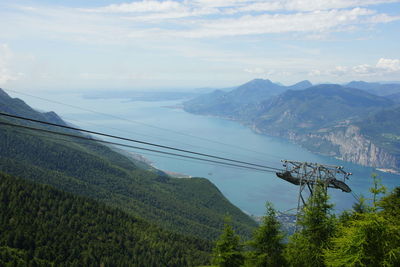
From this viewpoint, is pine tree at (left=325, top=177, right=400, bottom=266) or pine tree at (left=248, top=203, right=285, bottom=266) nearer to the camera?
pine tree at (left=325, top=177, right=400, bottom=266)

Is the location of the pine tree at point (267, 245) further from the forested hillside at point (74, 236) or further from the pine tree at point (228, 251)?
the forested hillside at point (74, 236)

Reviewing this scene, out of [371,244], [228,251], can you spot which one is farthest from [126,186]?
[371,244]

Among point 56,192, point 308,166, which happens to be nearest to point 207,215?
point 56,192

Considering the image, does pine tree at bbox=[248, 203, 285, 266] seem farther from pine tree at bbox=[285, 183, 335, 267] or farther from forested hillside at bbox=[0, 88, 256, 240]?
forested hillside at bbox=[0, 88, 256, 240]

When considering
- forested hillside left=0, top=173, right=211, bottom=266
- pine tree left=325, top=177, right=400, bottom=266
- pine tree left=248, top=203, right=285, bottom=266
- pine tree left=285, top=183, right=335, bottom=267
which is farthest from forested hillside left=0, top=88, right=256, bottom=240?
pine tree left=325, top=177, right=400, bottom=266

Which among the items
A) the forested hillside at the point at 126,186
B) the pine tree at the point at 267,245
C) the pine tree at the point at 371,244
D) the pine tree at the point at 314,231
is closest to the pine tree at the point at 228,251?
the pine tree at the point at 267,245

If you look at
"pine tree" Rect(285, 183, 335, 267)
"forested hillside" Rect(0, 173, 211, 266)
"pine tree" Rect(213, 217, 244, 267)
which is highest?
"pine tree" Rect(285, 183, 335, 267)

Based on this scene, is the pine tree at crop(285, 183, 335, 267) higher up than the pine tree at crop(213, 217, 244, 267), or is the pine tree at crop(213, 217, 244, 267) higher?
the pine tree at crop(285, 183, 335, 267)
